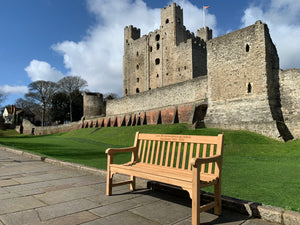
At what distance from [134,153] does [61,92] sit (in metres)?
45.5

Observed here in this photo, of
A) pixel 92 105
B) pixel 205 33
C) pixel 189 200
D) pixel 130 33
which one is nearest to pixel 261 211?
pixel 189 200

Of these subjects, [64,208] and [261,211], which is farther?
[64,208]

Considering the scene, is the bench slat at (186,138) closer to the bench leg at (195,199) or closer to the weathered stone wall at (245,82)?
the bench leg at (195,199)

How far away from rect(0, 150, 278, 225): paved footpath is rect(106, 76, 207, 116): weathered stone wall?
654 inches

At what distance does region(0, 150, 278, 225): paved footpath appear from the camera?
266 cm

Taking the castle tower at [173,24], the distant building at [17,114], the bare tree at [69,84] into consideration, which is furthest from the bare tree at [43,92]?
the castle tower at [173,24]

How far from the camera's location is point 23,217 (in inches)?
105

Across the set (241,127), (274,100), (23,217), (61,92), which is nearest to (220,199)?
(23,217)

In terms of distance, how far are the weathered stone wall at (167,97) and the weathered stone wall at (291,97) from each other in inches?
238

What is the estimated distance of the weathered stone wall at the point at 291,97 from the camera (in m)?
14.6

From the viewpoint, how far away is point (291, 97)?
15102 millimetres

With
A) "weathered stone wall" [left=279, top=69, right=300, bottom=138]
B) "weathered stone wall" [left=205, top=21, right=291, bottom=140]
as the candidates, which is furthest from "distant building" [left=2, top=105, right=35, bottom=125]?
"weathered stone wall" [left=279, top=69, right=300, bottom=138]

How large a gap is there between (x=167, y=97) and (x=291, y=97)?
472 inches

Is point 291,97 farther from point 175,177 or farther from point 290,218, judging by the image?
point 175,177
